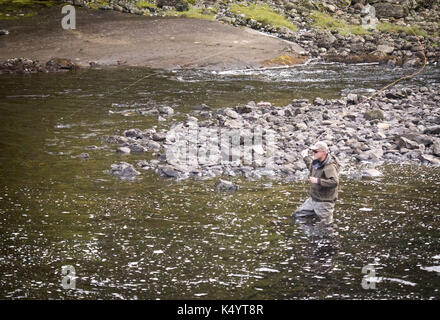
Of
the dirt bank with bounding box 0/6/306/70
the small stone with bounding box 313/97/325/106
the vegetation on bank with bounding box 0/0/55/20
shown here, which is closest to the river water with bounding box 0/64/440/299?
the small stone with bounding box 313/97/325/106

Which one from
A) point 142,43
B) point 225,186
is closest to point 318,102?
point 225,186

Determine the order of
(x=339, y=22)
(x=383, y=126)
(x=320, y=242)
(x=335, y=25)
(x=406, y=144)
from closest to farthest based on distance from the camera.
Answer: (x=320, y=242)
(x=406, y=144)
(x=383, y=126)
(x=335, y=25)
(x=339, y=22)

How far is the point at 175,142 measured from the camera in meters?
19.0

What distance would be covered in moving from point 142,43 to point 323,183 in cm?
3051

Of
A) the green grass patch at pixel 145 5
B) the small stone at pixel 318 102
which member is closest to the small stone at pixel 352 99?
the small stone at pixel 318 102

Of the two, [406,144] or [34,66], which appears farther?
[34,66]

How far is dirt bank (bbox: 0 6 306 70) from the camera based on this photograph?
37.6 meters

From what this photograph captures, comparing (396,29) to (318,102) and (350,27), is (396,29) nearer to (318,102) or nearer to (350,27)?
(350,27)

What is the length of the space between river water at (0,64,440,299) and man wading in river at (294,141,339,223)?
35cm

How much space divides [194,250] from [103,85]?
20.8m

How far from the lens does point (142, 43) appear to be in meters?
40.5

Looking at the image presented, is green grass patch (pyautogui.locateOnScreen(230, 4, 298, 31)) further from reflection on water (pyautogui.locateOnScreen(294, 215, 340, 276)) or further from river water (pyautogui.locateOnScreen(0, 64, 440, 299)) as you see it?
reflection on water (pyautogui.locateOnScreen(294, 215, 340, 276))

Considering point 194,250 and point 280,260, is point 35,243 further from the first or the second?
point 280,260
